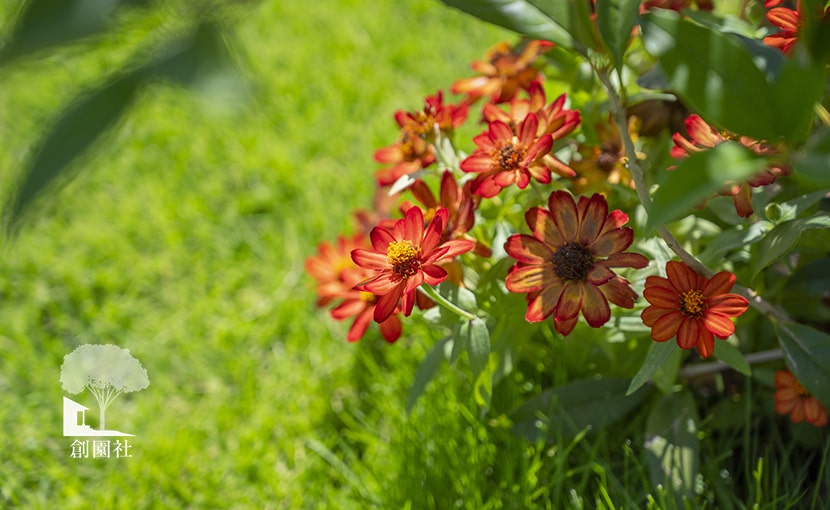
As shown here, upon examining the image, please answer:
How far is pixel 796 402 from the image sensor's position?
0.90 m

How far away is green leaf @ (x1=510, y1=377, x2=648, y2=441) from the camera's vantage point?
1.03 meters

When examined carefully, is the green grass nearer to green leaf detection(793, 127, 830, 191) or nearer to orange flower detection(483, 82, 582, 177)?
orange flower detection(483, 82, 582, 177)

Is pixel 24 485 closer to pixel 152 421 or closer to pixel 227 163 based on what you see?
pixel 152 421

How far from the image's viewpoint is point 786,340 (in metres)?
0.85

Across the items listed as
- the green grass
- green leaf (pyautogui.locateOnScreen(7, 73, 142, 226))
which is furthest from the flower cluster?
green leaf (pyautogui.locateOnScreen(7, 73, 142, 226))

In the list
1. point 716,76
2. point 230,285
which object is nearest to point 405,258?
point 716,76

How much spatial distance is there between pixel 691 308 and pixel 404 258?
11.0 inches

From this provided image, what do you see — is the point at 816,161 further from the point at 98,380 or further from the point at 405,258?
the point at 98,380

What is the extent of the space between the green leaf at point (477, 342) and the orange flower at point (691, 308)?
0.18m

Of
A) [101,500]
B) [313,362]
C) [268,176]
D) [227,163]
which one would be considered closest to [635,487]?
[313,362]

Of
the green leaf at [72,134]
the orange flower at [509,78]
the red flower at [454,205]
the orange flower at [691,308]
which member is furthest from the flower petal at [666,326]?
the green leaf at [72,134]

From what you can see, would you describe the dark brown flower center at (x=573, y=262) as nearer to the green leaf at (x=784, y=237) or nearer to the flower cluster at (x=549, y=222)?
the flower cluster at (x=549, y=222)

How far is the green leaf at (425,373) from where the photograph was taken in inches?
37.1

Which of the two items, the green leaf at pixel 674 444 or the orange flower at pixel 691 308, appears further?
the green leaf at pixel 674 444
